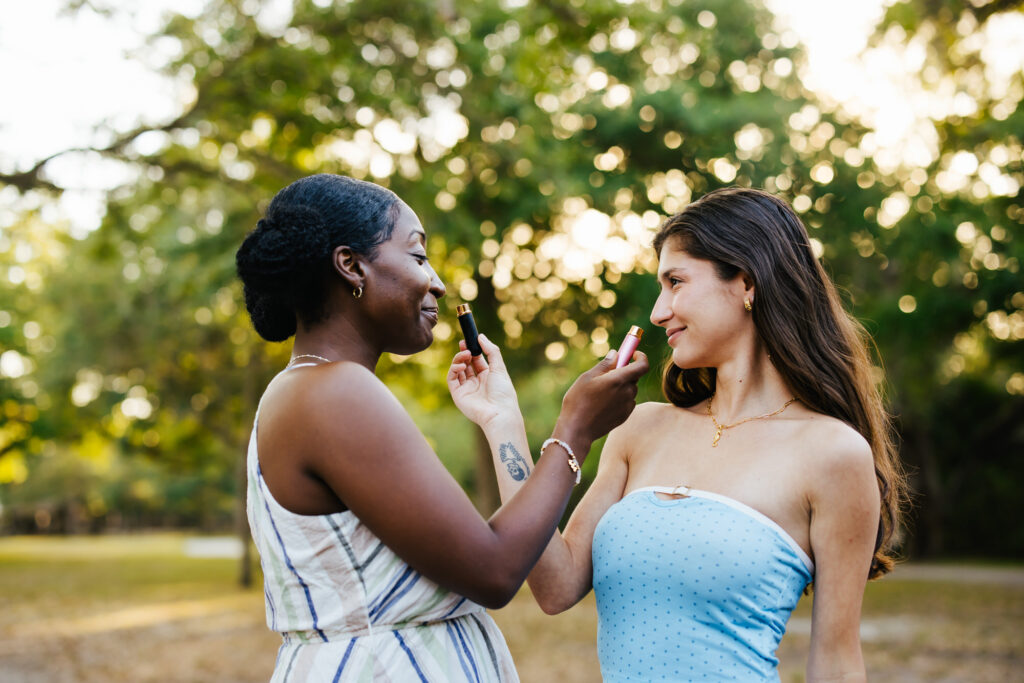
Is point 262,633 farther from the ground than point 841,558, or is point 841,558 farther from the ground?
point 841,558

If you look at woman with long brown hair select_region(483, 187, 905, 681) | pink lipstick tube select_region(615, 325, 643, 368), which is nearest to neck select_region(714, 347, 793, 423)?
woman with long brown hair select_region(483, 187, 905, 681)

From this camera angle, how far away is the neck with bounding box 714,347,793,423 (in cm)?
260

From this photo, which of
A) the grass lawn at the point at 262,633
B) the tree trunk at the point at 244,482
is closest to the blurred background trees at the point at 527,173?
the tree trunk at the point at 244,482

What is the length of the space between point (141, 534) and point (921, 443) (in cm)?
5180

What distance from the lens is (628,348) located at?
236cm

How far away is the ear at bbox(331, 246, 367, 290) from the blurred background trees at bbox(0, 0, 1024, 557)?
580cm

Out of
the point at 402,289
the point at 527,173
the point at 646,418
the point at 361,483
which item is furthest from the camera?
the point at 527,173

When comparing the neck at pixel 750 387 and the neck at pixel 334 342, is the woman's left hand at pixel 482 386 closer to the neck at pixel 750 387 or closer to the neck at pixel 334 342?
the neck at pixel 334 342

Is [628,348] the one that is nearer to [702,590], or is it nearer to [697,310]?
[697,310]

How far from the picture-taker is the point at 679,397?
2.84 m

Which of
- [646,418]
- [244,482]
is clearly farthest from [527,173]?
[244,482]

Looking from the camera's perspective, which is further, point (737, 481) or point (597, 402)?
point (737, 481)

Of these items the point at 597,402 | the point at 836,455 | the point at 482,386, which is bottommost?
the point at 482,386

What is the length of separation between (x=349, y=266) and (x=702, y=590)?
122cm
